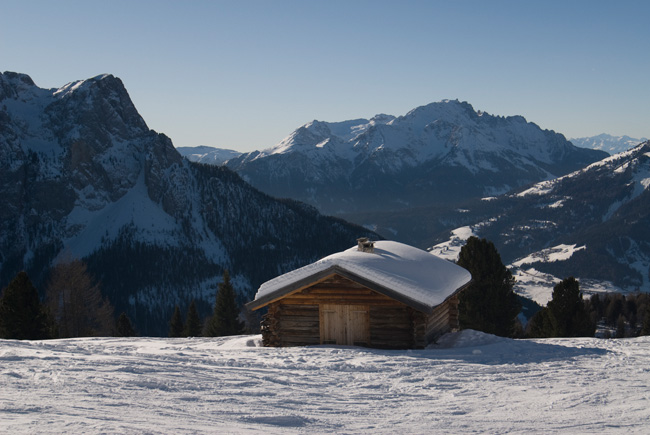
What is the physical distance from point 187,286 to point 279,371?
168 m

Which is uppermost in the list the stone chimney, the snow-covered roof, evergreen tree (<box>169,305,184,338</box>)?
the stone chimney

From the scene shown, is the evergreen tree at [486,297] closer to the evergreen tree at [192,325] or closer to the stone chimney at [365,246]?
the stone chimney at [365,246]

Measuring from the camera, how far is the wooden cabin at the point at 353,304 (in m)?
22.6

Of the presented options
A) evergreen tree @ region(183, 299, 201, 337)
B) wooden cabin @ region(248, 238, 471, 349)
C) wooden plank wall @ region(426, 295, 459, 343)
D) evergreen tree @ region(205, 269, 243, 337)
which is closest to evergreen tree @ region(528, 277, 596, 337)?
wooden plank wall @ region(426, 295, 459, 343)

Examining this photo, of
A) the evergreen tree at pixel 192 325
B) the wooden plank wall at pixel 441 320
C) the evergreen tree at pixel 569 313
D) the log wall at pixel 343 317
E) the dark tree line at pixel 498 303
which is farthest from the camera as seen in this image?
the evergreen tree at pixel 192 325

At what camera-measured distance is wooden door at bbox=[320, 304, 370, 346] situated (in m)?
23.2

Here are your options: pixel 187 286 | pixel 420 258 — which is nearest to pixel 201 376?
pixel 420 258

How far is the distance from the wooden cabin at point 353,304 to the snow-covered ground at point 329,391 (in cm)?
249

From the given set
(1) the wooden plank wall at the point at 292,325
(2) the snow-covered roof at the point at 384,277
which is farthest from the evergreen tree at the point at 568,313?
(1) the wooden plank wall at the point at 292,325

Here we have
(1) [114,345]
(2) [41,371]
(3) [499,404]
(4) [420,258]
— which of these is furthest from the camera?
(4) [420,258]

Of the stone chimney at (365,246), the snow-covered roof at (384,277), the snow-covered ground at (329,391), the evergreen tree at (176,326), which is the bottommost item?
the evergreen tree at (176,326)

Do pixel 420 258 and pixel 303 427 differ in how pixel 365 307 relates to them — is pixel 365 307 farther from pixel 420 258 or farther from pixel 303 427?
pixel 303 427

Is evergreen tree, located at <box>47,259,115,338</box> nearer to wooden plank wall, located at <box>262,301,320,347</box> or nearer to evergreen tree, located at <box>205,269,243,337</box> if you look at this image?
evergreen tree, located at <box>205,269,243,337</box>

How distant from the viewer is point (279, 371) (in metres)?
16.4
